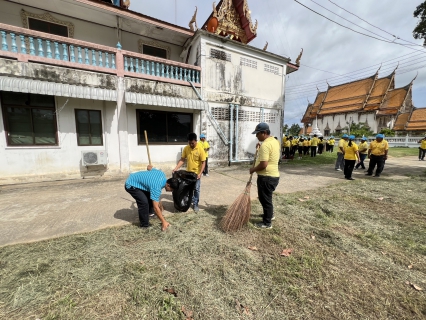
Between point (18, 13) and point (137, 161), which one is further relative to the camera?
point (137, 161)

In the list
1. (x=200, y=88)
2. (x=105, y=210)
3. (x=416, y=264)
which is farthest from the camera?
(x=200, y=88)

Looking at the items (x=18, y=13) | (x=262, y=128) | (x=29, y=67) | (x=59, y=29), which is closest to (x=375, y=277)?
(x=262, y=128)

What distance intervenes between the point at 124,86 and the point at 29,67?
7.93 feet

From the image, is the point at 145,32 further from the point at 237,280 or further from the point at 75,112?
the point at 237,280

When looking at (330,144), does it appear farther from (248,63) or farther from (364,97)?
(364,97)

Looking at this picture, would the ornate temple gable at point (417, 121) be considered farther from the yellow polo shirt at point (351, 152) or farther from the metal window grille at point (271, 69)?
the yellow polo shirt at point (351, 152)

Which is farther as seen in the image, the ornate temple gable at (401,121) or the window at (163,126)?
the ornate temple gable at (401,121)

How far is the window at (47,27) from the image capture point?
266 inches

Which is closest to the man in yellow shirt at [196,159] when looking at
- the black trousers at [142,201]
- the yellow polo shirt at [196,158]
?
the yellow polo shirt at [196,158]

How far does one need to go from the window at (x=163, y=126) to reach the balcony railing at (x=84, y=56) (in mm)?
1270

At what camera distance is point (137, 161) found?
7141 mm

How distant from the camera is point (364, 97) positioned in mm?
29375

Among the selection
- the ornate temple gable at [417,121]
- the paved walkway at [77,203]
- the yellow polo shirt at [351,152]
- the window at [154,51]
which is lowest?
the paved walkway at [77,203]

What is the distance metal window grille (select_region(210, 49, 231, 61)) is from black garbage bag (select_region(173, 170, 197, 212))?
6.51 metres
